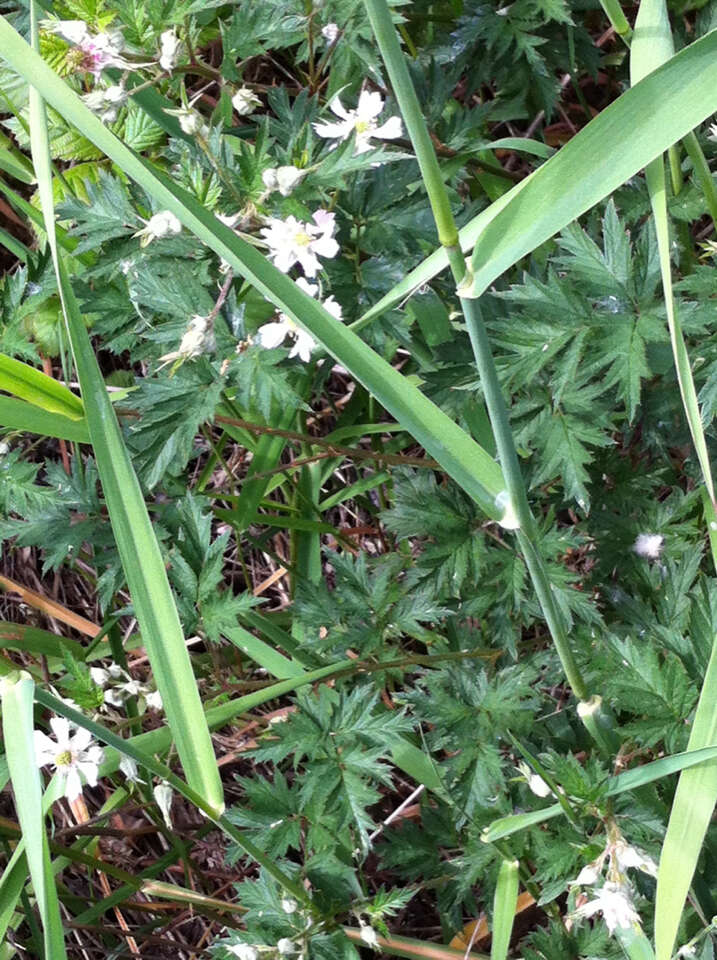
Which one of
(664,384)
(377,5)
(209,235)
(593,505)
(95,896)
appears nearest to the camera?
(377,5)

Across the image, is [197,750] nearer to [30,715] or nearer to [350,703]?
[30,715]

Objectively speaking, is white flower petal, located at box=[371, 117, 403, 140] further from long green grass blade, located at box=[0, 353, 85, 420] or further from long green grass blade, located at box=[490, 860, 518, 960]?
long green grass blade, located at box=[490, 860, 518, 960]

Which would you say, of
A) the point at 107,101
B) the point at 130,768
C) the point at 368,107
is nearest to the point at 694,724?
the point at 130,768

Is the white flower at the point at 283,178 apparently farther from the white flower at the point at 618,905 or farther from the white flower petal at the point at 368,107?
the white flower at the point at 618,905

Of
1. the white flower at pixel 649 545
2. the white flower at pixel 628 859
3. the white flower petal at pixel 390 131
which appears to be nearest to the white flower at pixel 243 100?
the white flower petal at pixel 390 131

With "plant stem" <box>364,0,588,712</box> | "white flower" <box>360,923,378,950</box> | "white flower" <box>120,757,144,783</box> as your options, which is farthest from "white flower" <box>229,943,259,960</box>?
"plant stem" <box>364,0,588,712</box>

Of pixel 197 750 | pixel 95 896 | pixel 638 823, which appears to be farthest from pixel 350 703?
pixel 95 896

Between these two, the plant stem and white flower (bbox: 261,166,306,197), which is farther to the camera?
white flower (bbox: 261,166,306,197)
